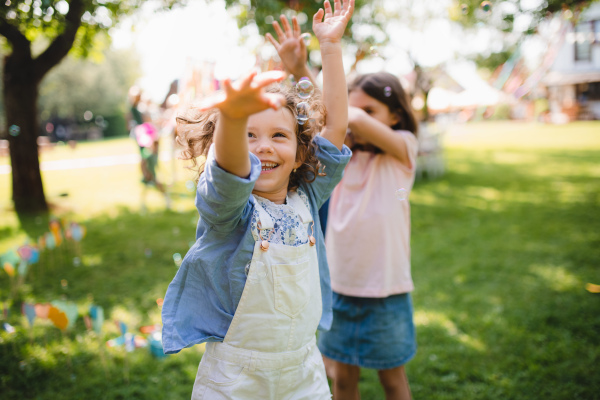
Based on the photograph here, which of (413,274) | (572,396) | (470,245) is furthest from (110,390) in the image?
(470,245)

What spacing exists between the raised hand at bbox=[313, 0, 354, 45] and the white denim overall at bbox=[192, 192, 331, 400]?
0.63m

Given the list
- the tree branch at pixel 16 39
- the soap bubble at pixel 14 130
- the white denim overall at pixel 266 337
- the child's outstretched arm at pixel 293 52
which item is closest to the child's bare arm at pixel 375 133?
the child's outstretched arm at pixel 293 52

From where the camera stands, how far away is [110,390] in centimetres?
256

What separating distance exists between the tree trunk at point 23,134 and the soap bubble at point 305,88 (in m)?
6.74

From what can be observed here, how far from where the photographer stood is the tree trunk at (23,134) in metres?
6.91

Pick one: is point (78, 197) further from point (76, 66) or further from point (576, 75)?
point (576, 75)

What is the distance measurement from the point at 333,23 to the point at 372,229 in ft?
2.96

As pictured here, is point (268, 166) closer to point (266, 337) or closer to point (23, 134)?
point (266, 337)

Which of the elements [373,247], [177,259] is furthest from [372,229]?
[177,259]

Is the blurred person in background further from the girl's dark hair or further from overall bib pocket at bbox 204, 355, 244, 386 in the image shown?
overall bib pocket at bbox 204, 355, 244, 386

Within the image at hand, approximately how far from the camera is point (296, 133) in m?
1.42

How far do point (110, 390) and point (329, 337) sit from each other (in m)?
1.38

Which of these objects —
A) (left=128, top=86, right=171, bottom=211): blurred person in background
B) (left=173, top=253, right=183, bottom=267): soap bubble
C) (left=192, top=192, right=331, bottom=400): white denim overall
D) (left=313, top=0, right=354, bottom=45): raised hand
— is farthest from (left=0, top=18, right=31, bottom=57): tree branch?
(left=192, top=192, right=331, bottom=400): white denim overall

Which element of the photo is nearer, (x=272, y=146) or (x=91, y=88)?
(x=272, y=146)
